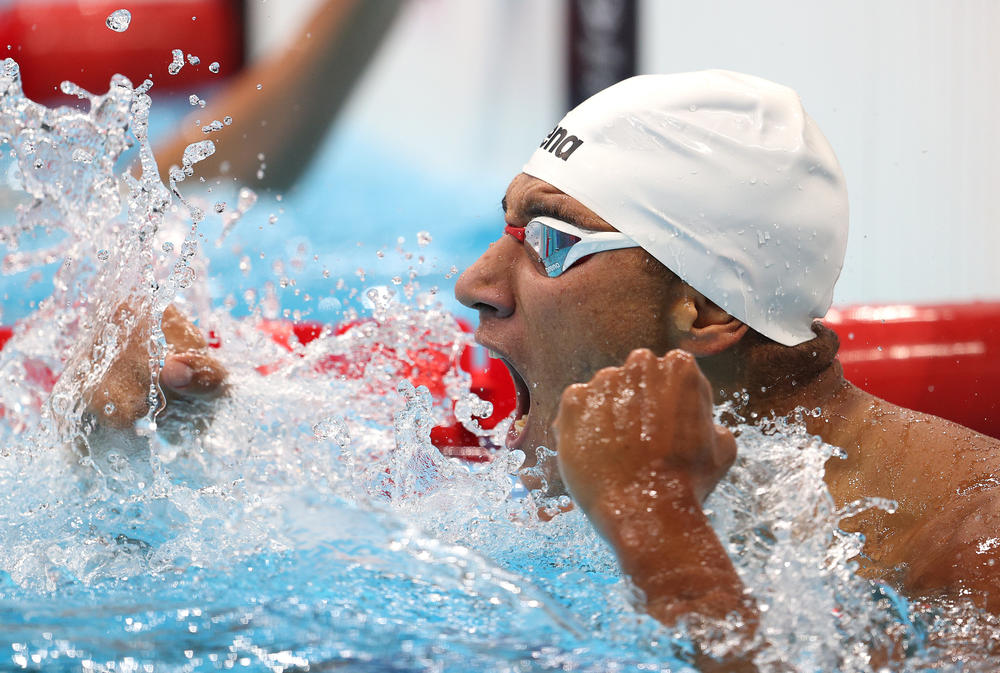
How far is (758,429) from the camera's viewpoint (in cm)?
159

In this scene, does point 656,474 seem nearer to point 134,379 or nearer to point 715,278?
point 715,278

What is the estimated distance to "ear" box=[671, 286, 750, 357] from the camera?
61.7 inches

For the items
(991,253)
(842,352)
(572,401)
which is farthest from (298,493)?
(991,253)

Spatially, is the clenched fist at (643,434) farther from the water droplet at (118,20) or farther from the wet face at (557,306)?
the water droplet at (118,20)

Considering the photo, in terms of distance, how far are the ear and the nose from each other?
0.25 metres

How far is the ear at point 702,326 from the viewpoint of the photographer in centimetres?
157

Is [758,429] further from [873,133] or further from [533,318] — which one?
[873,133]

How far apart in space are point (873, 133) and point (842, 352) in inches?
161

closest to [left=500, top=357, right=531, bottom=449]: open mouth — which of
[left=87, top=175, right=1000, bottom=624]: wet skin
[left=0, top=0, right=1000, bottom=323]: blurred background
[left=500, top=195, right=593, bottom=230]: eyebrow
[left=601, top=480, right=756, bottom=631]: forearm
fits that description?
[left=87, top=175, right=1000, bottom=624]: wet skin

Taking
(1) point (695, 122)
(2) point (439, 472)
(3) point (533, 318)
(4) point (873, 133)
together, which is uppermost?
(1) point (695, 122)

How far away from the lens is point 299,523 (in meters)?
1.54

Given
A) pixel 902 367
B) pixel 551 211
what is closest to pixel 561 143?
pixel 551 211

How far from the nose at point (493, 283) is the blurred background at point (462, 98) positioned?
3.92m

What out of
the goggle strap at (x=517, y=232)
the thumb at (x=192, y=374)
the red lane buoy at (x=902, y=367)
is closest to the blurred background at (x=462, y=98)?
the red lane buoy at (x=902, y=367)
